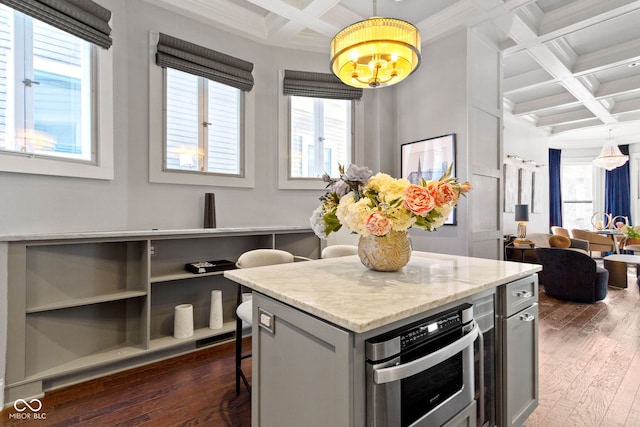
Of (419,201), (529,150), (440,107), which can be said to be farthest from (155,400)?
(529,150)

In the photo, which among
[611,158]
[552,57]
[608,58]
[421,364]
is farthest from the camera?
[611,158]

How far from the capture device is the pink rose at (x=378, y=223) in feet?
4.53

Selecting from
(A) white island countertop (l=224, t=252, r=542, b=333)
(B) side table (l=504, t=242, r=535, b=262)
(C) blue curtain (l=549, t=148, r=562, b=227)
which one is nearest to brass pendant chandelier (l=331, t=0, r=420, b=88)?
(A) white island countertop (l=224, t=252, r=542, b=333)

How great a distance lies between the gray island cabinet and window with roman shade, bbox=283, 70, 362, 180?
7.39 ft

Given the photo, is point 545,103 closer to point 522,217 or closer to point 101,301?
point 522,217

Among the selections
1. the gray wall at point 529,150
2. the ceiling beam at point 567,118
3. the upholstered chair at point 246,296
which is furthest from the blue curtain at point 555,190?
the upholstered chair at point 246,296

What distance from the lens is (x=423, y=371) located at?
1.14m

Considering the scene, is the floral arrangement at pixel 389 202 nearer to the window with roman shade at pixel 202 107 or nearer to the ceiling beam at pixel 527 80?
the window with roman shade at pixel 202 107

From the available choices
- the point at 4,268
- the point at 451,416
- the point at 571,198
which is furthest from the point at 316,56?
the point at 571,198

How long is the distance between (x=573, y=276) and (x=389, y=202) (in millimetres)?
4274

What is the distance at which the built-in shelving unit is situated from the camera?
2066 mm

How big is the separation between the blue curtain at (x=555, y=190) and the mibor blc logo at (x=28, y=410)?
400 inches

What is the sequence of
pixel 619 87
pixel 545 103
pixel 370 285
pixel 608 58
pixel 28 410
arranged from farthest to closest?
1. pixel 545 103
2. pixel 619 87
3. pixel 608 58
4. pixel 28 410
5. pixel 370 285

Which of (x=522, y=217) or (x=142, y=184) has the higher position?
(x=142, y=184)
